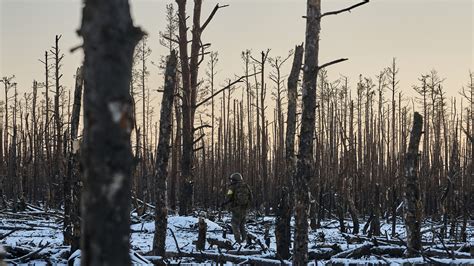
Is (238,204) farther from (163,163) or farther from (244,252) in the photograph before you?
(163,163)

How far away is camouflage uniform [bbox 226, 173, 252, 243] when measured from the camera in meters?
12.0

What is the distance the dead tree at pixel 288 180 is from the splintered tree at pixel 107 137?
21.1 ft

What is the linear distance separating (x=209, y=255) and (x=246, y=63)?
31291mm

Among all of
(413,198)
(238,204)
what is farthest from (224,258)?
(238,204)

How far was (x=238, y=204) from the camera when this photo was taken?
1228 cm

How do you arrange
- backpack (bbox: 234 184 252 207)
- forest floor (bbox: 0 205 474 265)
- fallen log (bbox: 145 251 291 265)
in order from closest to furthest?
forest floor (bbox: 0 205 474 265), fallen log (bbox: 145 251 291 265), backpack (bbox: 234 184 252 207)

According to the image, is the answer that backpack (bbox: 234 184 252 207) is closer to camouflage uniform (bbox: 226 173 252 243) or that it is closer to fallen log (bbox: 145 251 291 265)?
camouflage uniform (bbox: 226 173 252 243)

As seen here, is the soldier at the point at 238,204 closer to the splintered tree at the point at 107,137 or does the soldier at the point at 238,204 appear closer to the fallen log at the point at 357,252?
the fallen log at the point at 357,252

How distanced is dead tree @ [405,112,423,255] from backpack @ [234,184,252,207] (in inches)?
173

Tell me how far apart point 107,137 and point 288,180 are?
24.7ft

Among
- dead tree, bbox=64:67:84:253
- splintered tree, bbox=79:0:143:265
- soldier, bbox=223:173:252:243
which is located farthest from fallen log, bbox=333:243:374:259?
splintered tree, bbox=79:0:143:265

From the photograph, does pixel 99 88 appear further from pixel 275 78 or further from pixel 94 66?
pixel 275 78

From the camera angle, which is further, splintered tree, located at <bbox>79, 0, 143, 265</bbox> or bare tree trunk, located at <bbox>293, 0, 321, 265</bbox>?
bare tree trunk, located at <bbox>293, 0, 321, 265</bbox>

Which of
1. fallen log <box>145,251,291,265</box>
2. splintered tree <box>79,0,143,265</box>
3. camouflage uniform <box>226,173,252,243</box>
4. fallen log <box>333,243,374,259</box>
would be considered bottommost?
fallen log <box>145,251,291,265</box>
